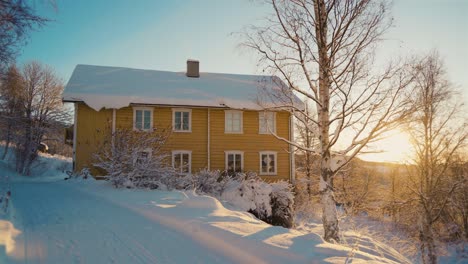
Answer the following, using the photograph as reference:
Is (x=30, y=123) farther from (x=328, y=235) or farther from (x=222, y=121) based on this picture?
(x=328, y=235)

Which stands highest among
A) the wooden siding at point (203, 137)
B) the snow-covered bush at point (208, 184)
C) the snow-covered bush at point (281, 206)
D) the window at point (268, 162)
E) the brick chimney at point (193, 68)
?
the brick chimney at point (193, 68)

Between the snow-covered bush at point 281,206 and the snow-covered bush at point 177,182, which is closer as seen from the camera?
the snow-covered bush at point 177,182

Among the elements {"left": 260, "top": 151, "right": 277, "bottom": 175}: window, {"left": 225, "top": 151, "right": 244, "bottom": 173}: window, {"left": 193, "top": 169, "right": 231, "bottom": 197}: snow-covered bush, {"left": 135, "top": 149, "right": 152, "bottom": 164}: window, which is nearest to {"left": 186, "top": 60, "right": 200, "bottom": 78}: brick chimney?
{"left": 225, "top": 151, "right": 244, "bottom": 173}: window

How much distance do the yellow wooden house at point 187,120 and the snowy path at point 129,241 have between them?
36.9ft

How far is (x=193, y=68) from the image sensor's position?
24.8 m

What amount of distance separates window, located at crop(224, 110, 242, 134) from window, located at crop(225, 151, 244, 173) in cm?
138

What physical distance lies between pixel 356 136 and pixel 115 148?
32.0 feet

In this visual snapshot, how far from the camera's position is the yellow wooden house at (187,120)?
19.3 meters

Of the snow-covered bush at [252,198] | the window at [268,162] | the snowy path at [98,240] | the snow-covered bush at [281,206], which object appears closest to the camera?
the snowy path at [98,240]

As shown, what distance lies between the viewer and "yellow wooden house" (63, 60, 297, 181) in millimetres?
19266

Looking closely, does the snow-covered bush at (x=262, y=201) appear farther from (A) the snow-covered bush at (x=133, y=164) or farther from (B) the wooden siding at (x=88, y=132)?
(B) the wooden siding at (x=88, y=132)

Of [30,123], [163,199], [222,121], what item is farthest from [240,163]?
[30,123]

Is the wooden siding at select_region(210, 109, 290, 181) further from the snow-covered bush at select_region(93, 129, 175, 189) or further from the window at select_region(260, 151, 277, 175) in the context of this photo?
the snow-covered bush at select_region(93, 129, 175, 189)

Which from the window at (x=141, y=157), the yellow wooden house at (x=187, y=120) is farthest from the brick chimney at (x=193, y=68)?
the window at (x=141, y=157)
